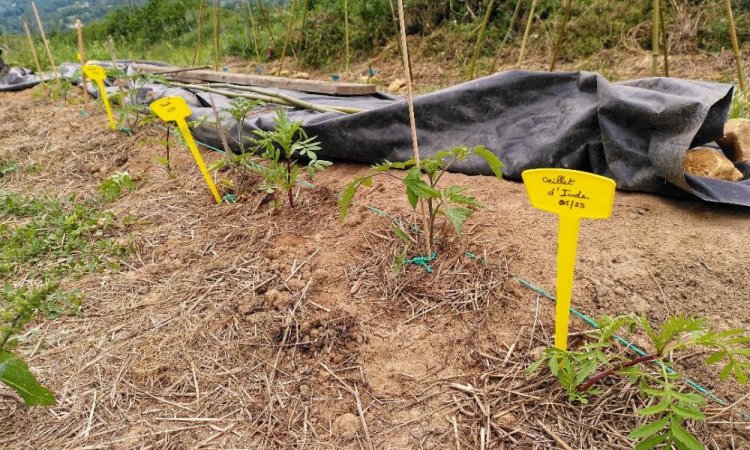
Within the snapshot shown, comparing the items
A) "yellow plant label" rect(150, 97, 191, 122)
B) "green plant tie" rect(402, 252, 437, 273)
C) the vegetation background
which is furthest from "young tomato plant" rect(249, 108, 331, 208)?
the vegetation background

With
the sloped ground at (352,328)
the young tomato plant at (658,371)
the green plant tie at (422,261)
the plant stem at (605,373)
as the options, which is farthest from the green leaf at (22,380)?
the plant stem at (605,373)

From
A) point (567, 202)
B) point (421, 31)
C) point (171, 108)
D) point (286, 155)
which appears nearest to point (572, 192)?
point (567, 202)

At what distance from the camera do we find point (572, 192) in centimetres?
99

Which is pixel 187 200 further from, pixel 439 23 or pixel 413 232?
pixel 439 23

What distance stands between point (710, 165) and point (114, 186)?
2661 millimetres

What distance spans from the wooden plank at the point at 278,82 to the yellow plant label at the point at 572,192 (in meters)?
2.50

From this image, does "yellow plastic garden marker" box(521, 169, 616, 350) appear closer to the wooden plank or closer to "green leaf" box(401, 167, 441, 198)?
"green leaf" box(401, 167, 441, 198)

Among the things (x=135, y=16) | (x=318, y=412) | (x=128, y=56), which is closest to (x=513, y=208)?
(x=318, y=412)

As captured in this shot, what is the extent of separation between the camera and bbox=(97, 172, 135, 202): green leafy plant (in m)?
2.29

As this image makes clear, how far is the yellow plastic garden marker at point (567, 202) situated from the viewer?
0.96 meters

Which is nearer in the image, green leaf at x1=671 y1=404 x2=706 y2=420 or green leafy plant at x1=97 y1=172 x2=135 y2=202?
green leaf at x1=671 y1=404 x2=706 y2=420

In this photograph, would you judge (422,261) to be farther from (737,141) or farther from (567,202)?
(737,141)

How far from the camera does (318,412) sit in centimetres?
116

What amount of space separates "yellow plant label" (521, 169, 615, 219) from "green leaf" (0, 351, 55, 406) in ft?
4.08
